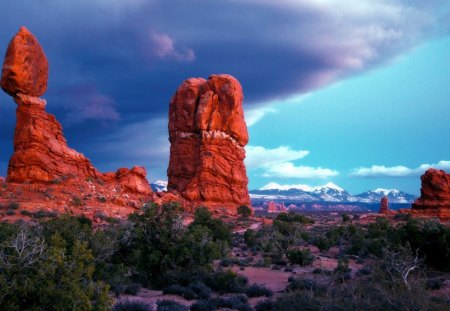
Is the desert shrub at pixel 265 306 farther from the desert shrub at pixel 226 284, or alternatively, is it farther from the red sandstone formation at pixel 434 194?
the red sandstone formation at pixel 434 194

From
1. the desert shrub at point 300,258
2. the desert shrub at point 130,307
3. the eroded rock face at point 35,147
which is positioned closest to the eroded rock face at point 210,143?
the eroded rock face at point 35,147

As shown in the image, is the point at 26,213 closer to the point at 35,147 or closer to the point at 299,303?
the point at 35,147

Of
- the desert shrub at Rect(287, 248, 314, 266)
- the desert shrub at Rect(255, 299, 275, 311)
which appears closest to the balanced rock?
the desert shrub at Rect(287, 248, 314, 266)

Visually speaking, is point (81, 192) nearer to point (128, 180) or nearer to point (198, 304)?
point (128, 180)

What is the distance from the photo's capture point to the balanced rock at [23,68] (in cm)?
3466

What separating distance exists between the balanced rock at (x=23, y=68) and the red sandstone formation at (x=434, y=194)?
140 ft

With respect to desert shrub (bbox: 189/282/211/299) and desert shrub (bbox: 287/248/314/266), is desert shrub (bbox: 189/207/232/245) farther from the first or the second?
desert shrub (bbox: 189/282/211/299)

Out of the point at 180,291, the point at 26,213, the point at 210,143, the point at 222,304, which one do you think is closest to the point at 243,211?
the point at 210,143

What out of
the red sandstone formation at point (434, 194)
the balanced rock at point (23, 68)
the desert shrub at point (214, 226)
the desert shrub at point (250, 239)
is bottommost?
the desert shrub at point (250, 239)

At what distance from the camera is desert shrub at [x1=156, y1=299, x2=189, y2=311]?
9.56 metres

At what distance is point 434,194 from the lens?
46.6 metres

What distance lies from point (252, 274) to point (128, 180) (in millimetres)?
28142

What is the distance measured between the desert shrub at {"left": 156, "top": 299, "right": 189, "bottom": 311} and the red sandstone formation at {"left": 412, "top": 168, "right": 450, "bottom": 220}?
42.2 m

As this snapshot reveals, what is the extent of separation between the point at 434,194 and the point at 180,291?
141ft
